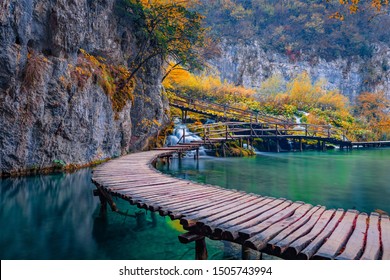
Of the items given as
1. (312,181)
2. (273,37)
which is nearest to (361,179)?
(312,181)

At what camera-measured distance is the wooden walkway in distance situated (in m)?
3.10

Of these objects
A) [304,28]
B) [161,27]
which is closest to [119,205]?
[161,27]

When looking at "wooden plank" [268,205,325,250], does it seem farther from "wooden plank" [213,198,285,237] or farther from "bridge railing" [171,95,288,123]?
"bridge railing" [171,95,288,123]

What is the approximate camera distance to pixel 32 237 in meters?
5.52

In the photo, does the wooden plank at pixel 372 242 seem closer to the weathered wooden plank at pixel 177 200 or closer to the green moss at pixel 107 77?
the weathered wooden plank at pixel 177 200

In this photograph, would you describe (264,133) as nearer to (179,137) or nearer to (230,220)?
(179,137)

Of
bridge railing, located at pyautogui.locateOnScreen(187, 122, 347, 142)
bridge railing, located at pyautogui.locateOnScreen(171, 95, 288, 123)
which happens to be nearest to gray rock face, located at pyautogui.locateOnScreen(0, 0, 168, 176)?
bridge railing, located at pyautogui.locateOnScreen(187, 122, 347, 142)

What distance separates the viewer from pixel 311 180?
39.9 feet

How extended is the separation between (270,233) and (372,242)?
1096 mm

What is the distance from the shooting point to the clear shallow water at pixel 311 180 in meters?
8.86

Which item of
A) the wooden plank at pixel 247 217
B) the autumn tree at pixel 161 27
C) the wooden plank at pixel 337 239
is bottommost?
the wooden plank at pixel 337 239

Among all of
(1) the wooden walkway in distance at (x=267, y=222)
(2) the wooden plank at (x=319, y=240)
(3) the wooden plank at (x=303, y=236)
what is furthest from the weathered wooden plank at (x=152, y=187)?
(2) the wooden plank at (x=319, y=240)

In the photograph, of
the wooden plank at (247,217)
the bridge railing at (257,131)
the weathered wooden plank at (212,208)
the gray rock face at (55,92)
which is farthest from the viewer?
the bridge railing at (257,131)
